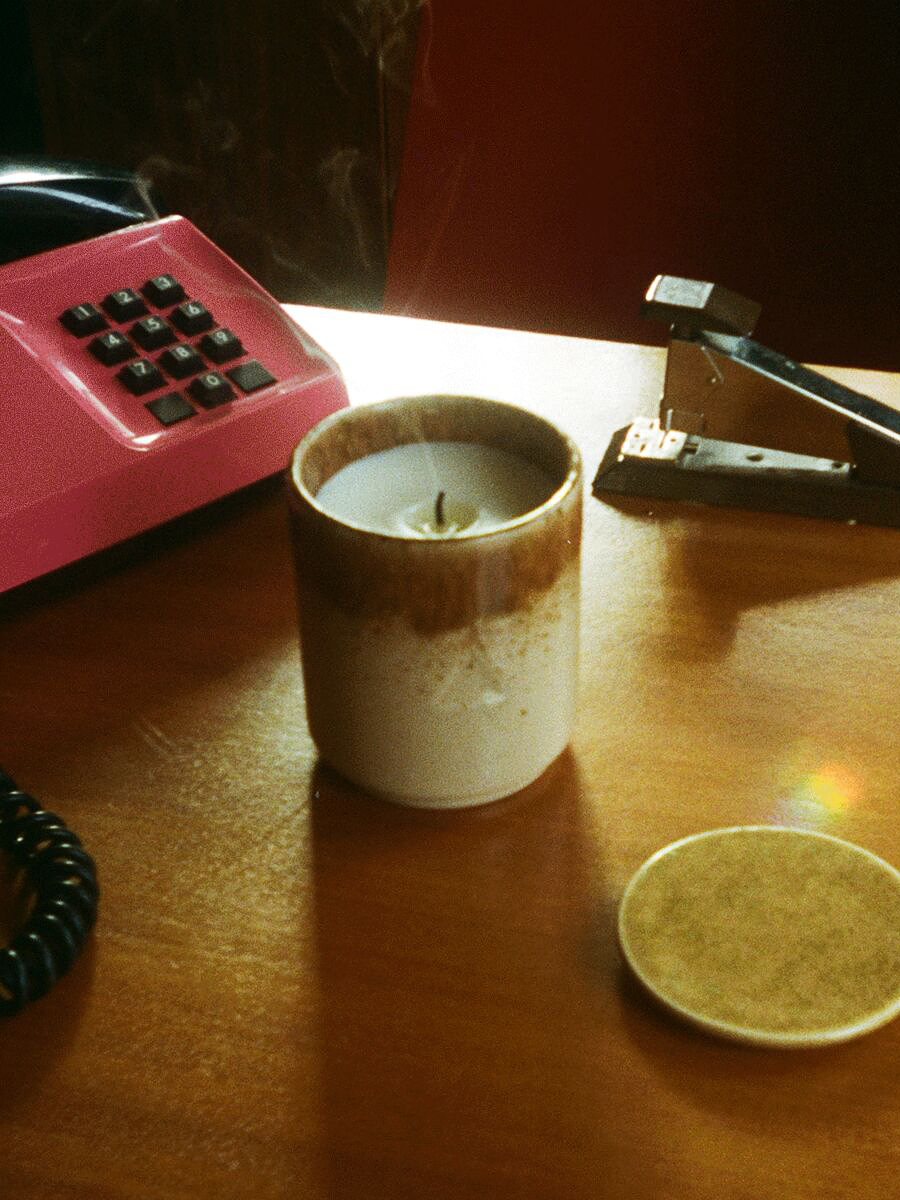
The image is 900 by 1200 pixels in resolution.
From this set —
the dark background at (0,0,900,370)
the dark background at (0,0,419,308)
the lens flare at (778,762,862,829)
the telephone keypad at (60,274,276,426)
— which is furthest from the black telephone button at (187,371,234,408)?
the dark background at (0,0,419,308)

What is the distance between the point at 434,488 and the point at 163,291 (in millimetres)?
311

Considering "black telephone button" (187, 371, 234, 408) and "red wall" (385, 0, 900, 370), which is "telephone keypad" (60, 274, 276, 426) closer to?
"black telephone button" (187, 371, 234, 408)

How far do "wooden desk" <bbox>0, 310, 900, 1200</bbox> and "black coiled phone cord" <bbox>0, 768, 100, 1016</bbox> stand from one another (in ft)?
0.04

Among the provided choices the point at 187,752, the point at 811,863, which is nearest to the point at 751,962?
the point at 811,863

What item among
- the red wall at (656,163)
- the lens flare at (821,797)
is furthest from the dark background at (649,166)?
the lens flare at (821,797)

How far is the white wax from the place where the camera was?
1.72 feet

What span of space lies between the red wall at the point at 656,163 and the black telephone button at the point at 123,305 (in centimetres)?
68

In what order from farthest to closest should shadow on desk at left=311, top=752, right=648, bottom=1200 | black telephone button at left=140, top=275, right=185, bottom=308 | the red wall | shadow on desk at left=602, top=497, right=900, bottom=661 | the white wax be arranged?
the red wall < black telephone button at left=140, top=275, right=185, bottom=308 < shadow on desk at left=602, top=497, right=900, bottom=661 < the white wax < shadow on desk at left=311, top=752, right=648, bottom=1200

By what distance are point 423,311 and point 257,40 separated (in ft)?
3.15

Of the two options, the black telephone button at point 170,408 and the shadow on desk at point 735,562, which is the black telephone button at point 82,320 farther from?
the shadow on desk at point 735,562

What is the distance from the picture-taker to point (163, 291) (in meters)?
0.77

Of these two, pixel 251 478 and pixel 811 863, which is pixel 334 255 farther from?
pixel 811 863

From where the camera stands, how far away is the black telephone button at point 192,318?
0.76 m

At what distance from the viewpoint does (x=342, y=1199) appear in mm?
402
